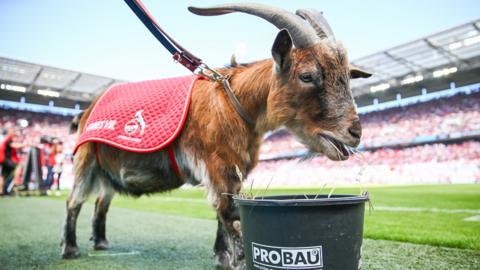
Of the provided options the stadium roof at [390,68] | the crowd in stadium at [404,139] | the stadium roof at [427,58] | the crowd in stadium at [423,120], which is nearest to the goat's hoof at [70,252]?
the crowd in stadium at [404,139]

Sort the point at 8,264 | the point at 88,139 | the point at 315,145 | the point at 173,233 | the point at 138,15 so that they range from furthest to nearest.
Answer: the point at 173,233 → the point at 88,139 → the point at 8,264 → the point at 138,15 → the point at 315,145

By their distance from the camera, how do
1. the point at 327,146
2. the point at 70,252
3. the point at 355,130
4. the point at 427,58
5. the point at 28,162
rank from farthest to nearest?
the point at 427,58, the point at 28,162, the point at 70,252, the point at 327,146, the point at 355,130

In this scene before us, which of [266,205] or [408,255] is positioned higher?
[266,205]

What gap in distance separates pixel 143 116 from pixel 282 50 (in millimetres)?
1336

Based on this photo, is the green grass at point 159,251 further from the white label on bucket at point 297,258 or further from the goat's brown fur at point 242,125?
the white label on bucket at point 297,258

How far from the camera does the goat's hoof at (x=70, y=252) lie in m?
2.97

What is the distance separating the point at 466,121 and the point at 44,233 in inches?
1212

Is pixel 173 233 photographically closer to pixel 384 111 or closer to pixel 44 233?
pixel 44 233

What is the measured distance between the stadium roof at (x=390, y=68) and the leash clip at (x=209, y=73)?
26628mm

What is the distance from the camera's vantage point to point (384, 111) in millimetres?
34500

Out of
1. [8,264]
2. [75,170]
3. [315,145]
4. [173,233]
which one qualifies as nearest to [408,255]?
[315,145]

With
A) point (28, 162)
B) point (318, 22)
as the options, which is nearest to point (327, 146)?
point (318, 22)

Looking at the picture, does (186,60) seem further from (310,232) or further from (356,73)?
(310,232)

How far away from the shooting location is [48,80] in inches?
1248
